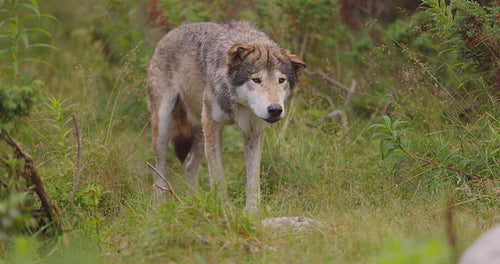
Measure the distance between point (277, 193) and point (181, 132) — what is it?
4.91ft

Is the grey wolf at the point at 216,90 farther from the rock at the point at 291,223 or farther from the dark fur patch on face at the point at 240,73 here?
the rock at the point at 291,223

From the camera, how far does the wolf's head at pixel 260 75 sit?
4301 mm

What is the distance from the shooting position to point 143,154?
568 cm

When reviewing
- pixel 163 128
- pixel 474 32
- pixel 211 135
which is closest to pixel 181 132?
pixel 163 128

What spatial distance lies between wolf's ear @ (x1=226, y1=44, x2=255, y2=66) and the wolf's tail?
1.40 meters

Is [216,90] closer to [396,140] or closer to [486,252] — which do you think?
[396,140]

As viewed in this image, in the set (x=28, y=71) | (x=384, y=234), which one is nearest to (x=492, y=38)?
(x=384, y=234)

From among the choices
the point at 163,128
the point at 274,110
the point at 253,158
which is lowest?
the point at 253,158

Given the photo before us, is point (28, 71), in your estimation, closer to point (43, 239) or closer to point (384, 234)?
point (43, 239)

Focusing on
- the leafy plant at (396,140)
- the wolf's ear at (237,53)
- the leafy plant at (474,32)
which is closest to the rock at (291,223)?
the leafy plant at (396,140)

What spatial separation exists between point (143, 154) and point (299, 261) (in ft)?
10.1

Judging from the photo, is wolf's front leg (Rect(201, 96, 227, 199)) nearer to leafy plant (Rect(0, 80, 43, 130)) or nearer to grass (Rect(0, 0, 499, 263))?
grass (Rect(0, 0, 499, 263))

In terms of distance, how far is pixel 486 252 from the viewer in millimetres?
2180

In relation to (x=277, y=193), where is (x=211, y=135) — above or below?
above
